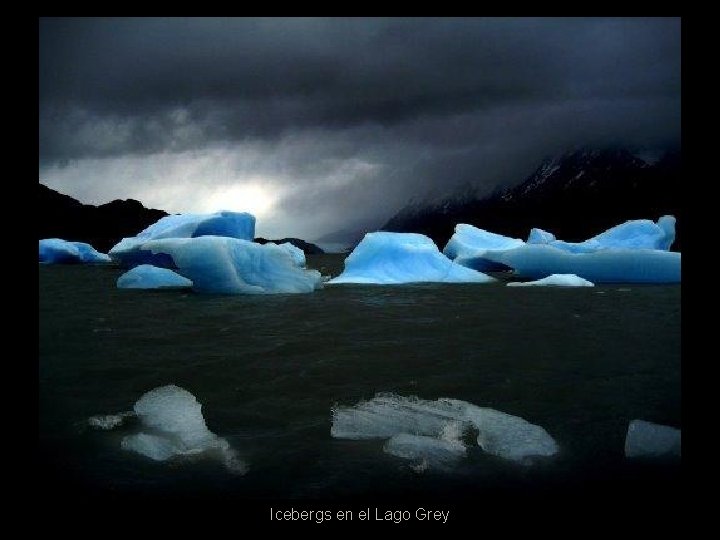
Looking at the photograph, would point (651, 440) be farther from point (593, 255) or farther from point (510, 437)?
point (593, 255)

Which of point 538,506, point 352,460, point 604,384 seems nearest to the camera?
point 538,506

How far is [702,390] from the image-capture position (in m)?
1.75

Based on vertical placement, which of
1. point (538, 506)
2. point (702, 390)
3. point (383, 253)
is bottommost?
point (538, 506)

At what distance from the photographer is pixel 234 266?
11.5 m

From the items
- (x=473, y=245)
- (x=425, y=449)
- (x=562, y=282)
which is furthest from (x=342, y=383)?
(x=473, y=245)

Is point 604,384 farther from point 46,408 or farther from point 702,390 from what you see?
point 46,408

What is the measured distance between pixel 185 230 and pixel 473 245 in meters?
11.3

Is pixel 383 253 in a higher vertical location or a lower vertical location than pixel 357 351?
higher

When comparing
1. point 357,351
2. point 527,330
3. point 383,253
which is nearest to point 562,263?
point 383,253

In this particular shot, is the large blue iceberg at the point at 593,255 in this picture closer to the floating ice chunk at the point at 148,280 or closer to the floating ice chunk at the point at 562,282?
the floating ice chunk at the point at 562,282

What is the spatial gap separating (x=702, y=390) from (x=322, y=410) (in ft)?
7.21

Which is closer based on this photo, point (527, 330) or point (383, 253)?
point (527, 330)

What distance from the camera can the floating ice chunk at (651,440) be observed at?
264cm
